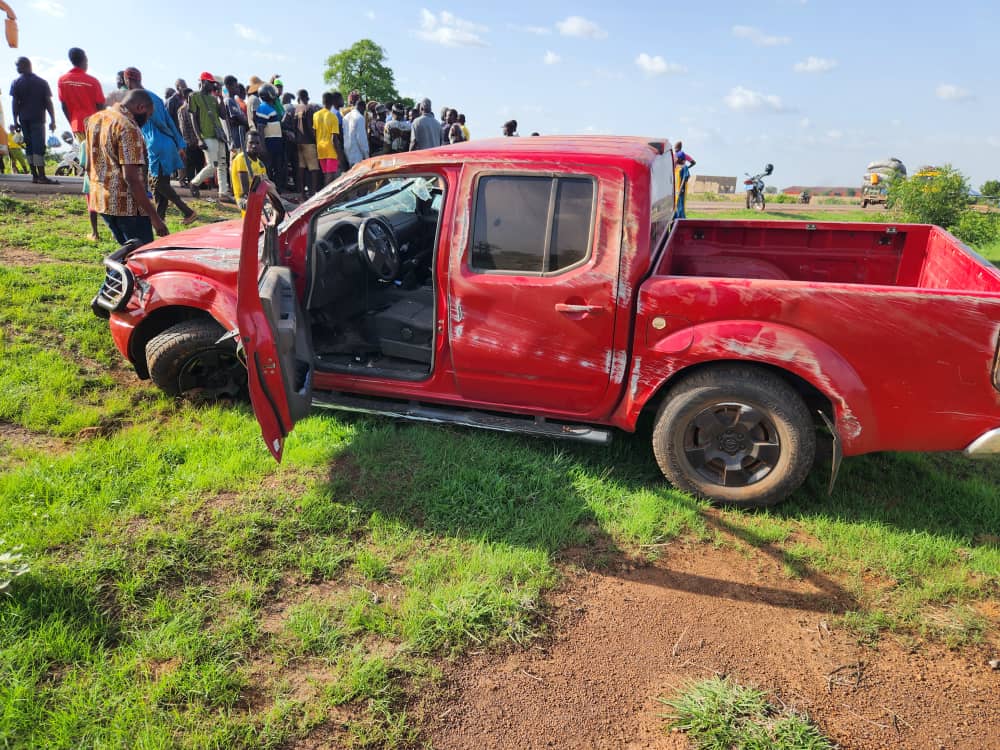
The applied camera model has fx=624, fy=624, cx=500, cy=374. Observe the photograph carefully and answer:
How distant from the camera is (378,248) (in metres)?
4.18

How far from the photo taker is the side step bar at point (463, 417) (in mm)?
3580

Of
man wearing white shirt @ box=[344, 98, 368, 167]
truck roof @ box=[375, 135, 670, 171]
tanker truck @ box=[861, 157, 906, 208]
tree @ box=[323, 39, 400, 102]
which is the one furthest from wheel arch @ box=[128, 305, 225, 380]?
tree @ box=[323, 39, 400, 102]

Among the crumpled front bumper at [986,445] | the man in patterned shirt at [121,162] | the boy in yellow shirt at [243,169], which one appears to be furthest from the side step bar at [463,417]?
the boy in yellow shirt at [243,169]

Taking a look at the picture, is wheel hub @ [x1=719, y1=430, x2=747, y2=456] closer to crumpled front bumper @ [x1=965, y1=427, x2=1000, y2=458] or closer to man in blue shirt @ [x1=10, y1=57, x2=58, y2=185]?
crumpled front bumper @ [x1=965, y1=427, x2=1000, y2=458]

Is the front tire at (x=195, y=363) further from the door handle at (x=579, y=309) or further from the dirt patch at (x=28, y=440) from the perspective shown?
the door handle at (x=579, y=309)

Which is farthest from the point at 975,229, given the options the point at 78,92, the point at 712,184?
the point at 712,184

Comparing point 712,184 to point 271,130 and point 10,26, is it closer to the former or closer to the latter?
point 271,130

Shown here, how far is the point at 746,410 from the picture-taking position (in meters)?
3.23

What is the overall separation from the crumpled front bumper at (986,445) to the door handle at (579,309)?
6.01 ft

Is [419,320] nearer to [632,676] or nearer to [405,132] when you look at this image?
[632,676]

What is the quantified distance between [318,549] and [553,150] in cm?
239

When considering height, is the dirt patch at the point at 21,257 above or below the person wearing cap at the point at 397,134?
below

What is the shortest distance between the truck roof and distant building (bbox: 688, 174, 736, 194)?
81.4 feet

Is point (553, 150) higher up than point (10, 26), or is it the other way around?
point (10, 26)
